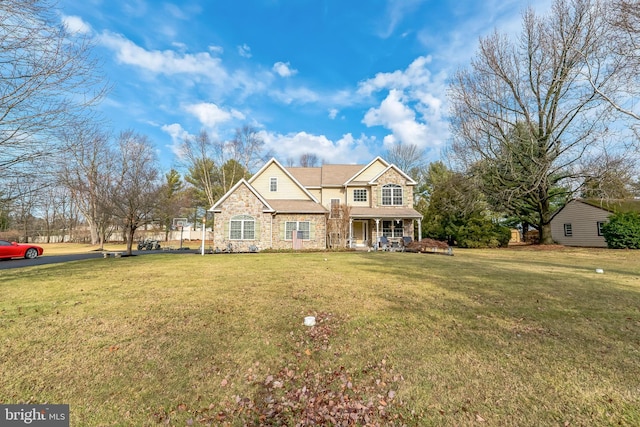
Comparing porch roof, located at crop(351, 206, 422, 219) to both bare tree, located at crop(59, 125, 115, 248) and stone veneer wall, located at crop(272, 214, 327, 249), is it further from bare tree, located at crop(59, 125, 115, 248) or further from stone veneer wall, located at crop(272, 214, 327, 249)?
bare tree, located at crop(59, 125, 115, 248)

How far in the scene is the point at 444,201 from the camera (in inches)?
999

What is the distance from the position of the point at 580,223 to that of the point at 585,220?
2.03 feet

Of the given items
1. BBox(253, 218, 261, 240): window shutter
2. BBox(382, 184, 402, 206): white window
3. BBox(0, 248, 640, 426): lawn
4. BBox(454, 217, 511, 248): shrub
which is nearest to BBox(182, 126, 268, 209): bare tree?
BBox(253, 218, 261, 240): window shutter

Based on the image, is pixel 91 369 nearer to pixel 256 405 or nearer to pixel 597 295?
pixel 256 405

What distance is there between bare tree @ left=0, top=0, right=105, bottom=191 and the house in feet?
44.8

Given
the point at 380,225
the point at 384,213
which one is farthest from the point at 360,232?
the point at 384,213

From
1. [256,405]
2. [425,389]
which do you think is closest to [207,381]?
[256,405]

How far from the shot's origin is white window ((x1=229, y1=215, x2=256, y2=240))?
2058 centimetres

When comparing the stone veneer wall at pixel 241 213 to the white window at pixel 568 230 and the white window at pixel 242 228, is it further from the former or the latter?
the white window at pixel 568 230

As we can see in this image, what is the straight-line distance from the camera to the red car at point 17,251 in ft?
53.3

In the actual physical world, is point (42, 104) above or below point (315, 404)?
above

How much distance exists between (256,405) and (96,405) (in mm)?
1582

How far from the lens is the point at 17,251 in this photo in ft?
55.6

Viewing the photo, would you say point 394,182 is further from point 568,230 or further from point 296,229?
point 568,230
